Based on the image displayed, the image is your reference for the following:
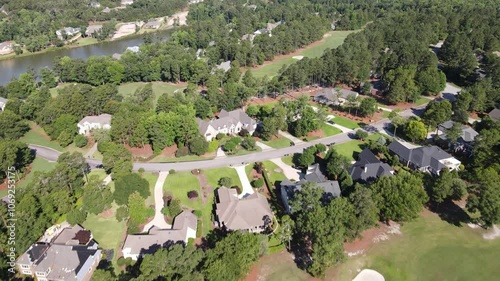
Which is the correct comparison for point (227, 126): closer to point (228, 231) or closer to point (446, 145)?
point (228, 231)

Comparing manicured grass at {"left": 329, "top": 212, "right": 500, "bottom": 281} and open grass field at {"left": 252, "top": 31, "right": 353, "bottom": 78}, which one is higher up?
manicured grass at {"left": 329, "top": 212, "right": 500, "bottom": 281}

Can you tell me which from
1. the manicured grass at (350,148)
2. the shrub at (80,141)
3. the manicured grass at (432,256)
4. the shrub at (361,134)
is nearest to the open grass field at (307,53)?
the shrub at (361,134)

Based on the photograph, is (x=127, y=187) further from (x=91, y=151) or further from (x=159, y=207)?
(x=91, y=151)

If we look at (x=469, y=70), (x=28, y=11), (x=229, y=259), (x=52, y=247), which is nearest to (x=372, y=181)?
(x=229, y=259)

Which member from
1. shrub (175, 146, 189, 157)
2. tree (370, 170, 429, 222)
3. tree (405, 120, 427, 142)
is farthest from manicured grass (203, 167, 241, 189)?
tree (405, 120, 427, 142)

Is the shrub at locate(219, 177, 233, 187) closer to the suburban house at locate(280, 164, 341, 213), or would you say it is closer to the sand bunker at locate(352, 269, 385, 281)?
the suburban house at locate(280, 164, 341, 213)

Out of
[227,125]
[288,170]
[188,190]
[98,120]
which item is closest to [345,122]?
[288,170]

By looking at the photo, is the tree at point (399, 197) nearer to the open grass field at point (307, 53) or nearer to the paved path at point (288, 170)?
the paved path at point (288, 170)
